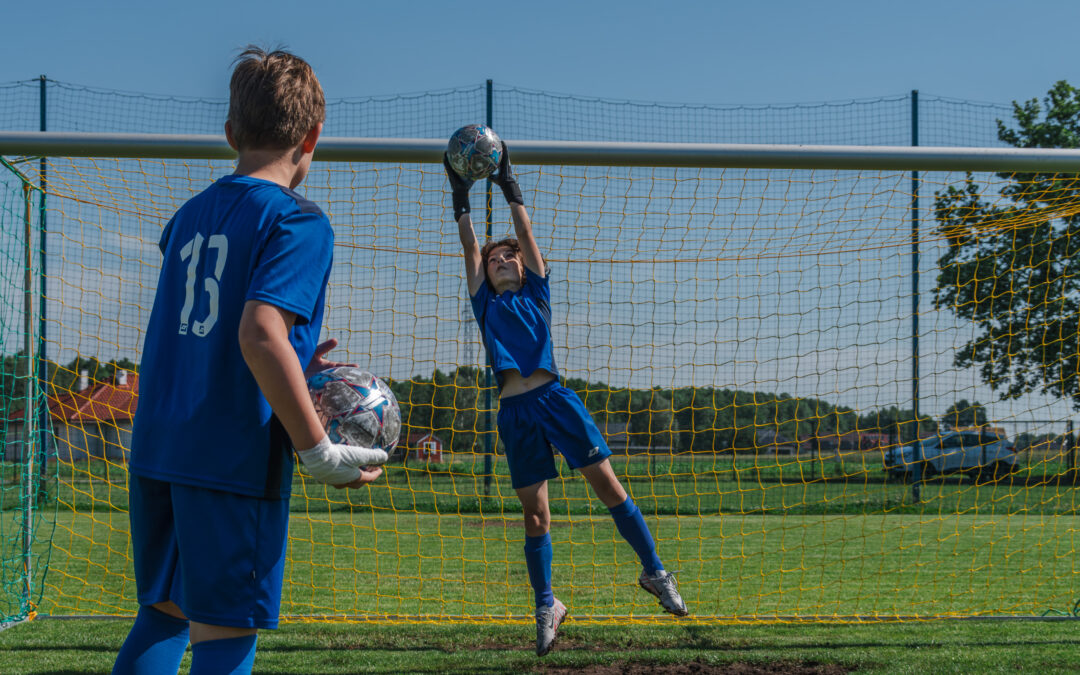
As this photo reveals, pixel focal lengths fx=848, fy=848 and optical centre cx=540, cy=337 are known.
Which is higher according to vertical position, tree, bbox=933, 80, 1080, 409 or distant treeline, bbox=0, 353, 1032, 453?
tree, bbox=933, 80, 1080, 409

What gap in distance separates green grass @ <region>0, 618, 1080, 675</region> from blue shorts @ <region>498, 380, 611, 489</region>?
38.5 inches

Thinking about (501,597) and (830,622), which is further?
(501,597)

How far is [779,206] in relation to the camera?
235 inches

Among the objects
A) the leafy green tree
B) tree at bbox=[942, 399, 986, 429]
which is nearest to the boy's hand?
tree at bbox=[942, 399, 986, 429]

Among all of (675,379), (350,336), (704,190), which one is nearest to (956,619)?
(675,379)

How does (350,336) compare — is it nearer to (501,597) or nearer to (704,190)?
(501,597)

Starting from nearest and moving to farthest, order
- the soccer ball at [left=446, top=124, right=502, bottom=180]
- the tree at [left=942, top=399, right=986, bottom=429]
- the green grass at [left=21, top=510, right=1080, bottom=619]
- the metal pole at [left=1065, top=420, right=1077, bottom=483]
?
the soccer ball at [left=446, top=124, right=502, bottom=180] < the green grass at [left=21, top=510, right=1080, bottom=619] < the metal pole at [left=1065, top=420, right=1077, bottom=483] < the tree at [left=942, top=399, right=986, bottom=429]

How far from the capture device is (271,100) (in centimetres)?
189

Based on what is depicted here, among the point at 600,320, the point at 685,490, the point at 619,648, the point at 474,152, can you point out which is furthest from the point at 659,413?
the point at 685,490

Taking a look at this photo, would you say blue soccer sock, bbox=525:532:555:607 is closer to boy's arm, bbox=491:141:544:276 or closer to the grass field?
the grass field

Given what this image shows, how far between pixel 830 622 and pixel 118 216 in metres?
5.17

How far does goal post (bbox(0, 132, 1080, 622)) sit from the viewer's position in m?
5.15

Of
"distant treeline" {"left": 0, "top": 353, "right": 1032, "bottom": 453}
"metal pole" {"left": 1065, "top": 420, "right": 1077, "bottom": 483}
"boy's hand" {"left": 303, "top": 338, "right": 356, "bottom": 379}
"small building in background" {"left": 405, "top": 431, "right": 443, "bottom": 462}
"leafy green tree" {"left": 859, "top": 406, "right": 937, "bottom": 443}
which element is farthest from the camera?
"leafy green tree" {"left": 859, "top": 406, "right": 937, "bottom": 443}

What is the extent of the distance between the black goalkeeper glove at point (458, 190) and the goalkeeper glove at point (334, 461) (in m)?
2.15
